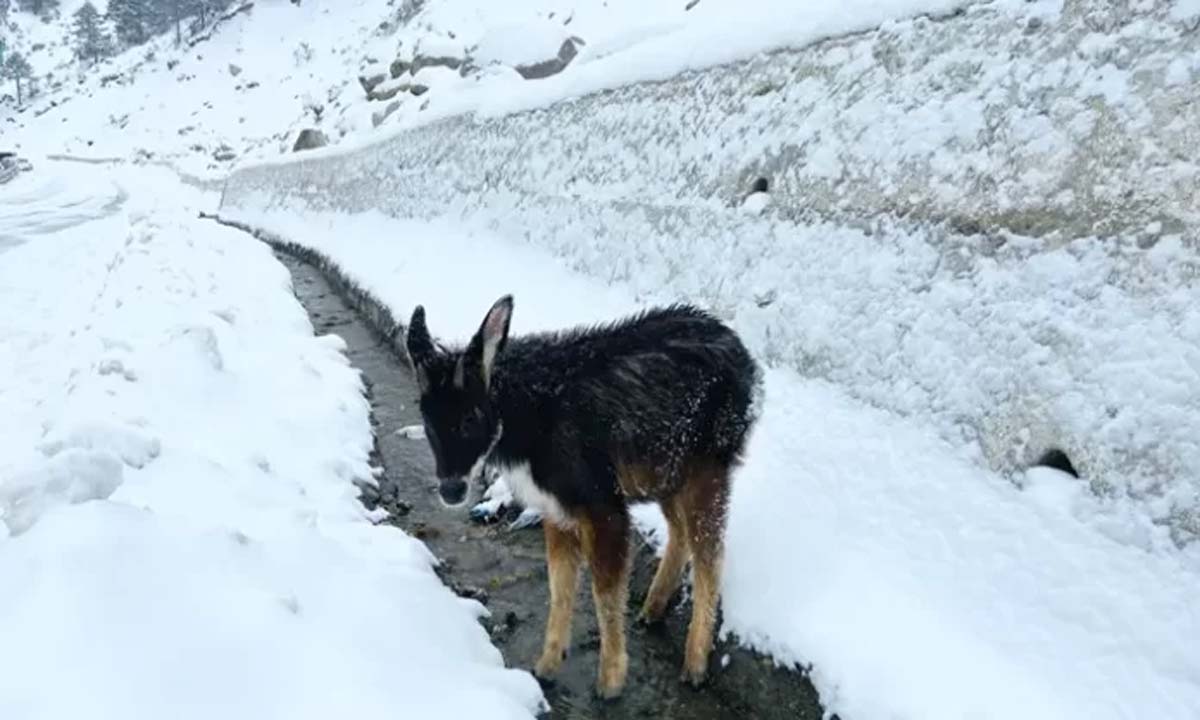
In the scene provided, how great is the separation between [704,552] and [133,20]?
12070 cm

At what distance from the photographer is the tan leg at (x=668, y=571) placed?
5.45 metres

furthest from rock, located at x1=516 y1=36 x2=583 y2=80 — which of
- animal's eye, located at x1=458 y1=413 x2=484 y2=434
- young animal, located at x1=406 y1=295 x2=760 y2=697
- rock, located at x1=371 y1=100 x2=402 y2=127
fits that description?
animal's eye, located at x1=458 y1=413 x2=484 y2=434

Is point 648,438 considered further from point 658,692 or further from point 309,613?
point 309,613

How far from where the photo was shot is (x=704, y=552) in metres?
5.08

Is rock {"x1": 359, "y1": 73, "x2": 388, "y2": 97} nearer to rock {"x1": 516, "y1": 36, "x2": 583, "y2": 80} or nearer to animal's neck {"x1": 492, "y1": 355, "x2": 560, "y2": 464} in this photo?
rock {"x1": 516, "y1": 36, "x2": 583, "y2": 80}

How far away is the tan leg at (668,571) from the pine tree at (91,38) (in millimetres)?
124629

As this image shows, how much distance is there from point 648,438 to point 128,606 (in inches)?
108

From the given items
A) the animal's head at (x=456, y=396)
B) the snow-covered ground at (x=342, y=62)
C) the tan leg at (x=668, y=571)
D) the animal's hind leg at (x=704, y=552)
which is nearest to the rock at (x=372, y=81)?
the snow-covered ground at (x=342, y=62)

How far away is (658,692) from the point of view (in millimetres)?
5035

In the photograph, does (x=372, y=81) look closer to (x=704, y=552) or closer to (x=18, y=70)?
(x=704, y=552)

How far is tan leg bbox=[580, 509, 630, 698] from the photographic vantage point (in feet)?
15.6

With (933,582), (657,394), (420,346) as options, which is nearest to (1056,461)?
(933,582)

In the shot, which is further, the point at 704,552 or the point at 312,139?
the point at 312,139

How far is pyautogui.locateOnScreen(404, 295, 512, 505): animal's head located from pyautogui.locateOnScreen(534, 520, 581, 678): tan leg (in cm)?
85
